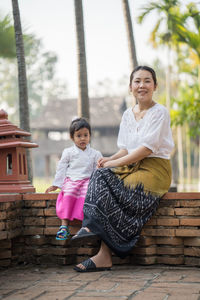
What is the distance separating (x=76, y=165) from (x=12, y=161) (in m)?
0.63

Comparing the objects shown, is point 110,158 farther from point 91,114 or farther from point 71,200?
point 91,114

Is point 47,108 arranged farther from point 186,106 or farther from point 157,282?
point 157,282

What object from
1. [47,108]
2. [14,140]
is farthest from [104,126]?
[14,140]

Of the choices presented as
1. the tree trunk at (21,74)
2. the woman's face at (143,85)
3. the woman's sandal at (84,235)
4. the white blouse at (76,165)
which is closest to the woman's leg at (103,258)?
the woman's sandal at (84,235)

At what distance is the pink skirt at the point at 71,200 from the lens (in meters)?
3.80

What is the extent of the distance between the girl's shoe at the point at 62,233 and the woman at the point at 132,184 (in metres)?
0.34

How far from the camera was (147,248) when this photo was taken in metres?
3.70

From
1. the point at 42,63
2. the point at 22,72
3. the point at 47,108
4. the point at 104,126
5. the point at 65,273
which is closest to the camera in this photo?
the point at 65,273

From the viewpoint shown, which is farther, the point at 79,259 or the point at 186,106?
the point at 186,106

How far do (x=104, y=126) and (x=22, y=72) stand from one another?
25294mm

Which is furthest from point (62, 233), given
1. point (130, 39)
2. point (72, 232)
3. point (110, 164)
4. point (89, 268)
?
point (130, 39)

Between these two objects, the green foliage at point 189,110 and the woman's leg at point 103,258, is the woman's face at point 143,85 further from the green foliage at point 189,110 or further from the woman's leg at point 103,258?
the green foliage at point 189,110

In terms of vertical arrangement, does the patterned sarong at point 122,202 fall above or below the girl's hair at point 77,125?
below

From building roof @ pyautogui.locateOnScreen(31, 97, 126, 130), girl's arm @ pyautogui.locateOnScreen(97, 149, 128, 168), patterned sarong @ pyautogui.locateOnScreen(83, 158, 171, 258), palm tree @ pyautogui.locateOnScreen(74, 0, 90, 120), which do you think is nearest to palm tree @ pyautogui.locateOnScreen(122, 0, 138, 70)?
palm tree @ pyautogui.locateOnScreen(74, 0, 90, 120)
